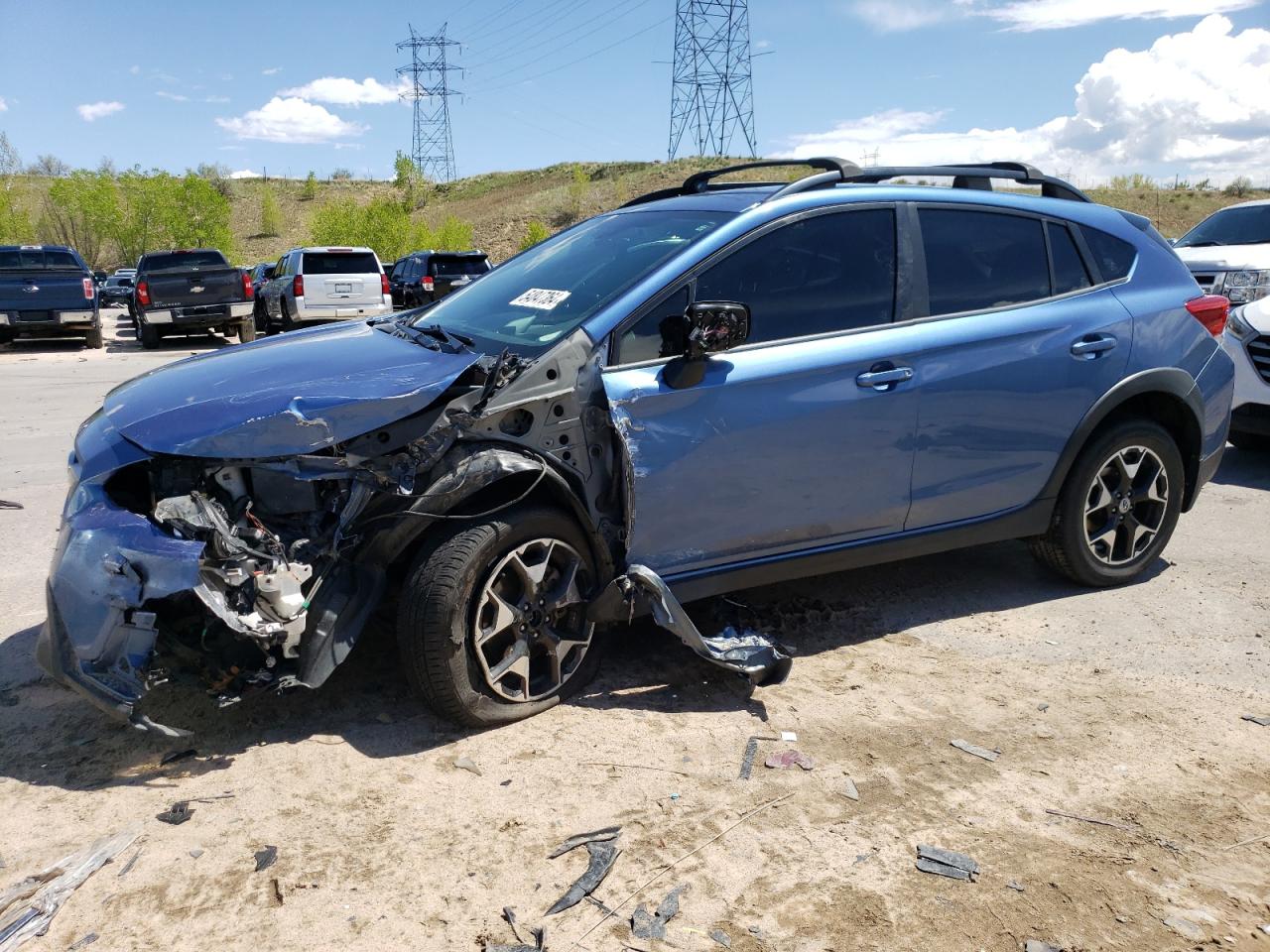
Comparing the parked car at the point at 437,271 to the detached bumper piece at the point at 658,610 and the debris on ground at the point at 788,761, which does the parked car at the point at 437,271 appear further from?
the debris on ground at the point at 788,761

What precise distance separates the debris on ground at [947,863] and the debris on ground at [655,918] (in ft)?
2.44

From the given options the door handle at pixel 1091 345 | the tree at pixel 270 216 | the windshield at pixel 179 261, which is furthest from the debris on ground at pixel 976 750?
the tree at pixel 270 216

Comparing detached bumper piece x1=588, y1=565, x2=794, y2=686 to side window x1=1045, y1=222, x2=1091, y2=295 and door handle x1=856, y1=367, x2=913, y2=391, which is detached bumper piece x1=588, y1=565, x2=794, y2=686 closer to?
door handle x1=856, y1=367, x2=913, y2=391

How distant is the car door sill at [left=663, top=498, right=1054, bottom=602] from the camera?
400 cm

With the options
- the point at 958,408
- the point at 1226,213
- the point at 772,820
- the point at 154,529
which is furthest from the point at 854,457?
the point at 1226,213

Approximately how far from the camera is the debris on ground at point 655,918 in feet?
8.74

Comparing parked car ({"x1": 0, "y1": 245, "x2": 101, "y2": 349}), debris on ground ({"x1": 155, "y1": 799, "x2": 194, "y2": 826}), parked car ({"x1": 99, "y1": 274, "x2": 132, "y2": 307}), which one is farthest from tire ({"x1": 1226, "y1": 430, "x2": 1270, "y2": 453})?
parked car ({"x1": 99, "y1": 274, "x2": 132, "y2": 307})

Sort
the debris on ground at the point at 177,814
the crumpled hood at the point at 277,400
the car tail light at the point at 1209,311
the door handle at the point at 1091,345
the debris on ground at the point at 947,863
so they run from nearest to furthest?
the debris on ground at the point at 947,863 < the debris on ground at the point at 177,814 < the crumpled hood at the point at 277,400 < the door handle at the point at 1091,345 < the car tail light at the point at 1209,311

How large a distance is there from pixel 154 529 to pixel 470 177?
293 feet

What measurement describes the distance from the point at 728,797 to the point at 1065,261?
3.15 metres

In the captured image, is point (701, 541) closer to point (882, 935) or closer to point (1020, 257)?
point (882, 935)

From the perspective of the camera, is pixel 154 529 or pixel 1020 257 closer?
pixel 154 529

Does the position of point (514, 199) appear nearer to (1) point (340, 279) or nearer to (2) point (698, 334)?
(1) point (340, 279)

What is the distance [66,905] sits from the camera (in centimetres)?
275
